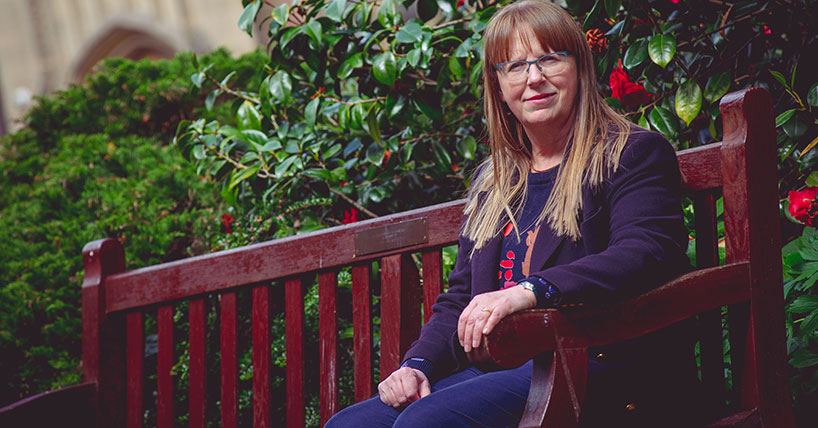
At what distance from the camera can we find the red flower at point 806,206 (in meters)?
2.00

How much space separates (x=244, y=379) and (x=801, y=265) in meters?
1.84

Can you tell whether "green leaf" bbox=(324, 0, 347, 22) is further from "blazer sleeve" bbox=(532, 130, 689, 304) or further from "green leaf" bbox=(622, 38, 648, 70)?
"blazer sleeve" bbox=(532, 130, 689, 304)

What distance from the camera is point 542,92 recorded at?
70.8 inches

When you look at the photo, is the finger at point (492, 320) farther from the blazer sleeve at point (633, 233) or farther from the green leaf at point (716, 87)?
the green leaf at point (716, 87)

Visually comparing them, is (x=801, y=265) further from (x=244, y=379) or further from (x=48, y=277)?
(x=48, y=277)

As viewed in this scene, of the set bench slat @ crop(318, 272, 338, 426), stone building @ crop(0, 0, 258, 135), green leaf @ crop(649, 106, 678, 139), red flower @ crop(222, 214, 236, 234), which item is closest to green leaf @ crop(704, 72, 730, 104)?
green leaf @ crop(649, 106, 678, 139)

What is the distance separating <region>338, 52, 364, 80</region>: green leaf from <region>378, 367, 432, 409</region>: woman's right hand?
3.92ft

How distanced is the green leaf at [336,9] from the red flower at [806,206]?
141 centimetres

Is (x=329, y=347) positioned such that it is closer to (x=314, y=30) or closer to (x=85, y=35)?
(x=314, y=30)

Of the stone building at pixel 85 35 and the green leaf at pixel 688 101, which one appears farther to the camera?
the stone building at pixel 85 35

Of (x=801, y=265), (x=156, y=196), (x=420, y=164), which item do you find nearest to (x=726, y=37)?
(x=801, y=265)

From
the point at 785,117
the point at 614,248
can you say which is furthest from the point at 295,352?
the point at 785,117

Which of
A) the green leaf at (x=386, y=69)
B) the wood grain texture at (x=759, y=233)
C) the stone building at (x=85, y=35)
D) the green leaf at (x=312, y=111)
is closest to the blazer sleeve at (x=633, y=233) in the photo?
the wood grain texture at (x=759, y=233)

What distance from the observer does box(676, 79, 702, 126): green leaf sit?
2107 millimetres
